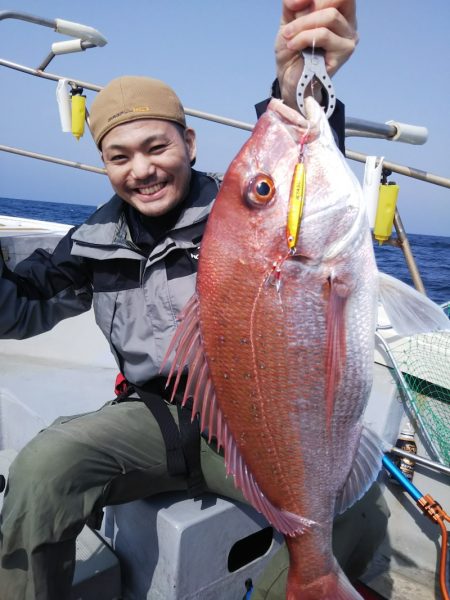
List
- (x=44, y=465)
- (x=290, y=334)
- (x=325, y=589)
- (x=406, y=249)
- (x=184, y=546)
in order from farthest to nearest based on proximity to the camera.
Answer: (x=406, y=249) → (x=184, y=546) → (x=44, y=465) → (x=325, y=589) → (x=290, y=334)

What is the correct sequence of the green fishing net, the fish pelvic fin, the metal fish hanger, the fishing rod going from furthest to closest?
the green fishing net < the fishing rod < the metal fish hanger < the fish pelvic fin

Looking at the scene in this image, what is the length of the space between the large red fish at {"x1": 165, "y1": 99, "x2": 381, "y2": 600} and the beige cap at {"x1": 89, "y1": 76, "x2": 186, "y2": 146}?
2.66ft

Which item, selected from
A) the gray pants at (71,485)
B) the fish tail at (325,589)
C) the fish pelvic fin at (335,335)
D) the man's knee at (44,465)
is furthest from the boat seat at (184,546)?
the fish pelvic fin at (335,335)

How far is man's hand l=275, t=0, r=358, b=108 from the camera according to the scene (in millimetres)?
1545

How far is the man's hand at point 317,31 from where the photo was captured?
154 cm

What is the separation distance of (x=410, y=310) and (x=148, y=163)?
1260 mm

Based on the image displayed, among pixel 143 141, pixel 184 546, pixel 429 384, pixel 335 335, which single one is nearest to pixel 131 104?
pixel 143 141

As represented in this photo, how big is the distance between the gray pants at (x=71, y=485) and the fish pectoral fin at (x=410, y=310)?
987 millimetres

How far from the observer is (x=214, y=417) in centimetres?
→ 155

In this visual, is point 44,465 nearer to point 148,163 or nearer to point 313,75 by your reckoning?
point 148,163

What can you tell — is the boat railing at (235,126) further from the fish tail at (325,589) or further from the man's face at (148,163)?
the fish tail at (325,589)

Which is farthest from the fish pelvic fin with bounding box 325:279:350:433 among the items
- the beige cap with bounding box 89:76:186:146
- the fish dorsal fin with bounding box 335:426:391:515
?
the beige cap with bounding box 89:76:186:146

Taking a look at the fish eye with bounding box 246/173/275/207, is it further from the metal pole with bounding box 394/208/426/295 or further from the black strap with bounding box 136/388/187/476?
the metal pole with bounding box 394/208/426/295

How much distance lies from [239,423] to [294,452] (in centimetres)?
19
